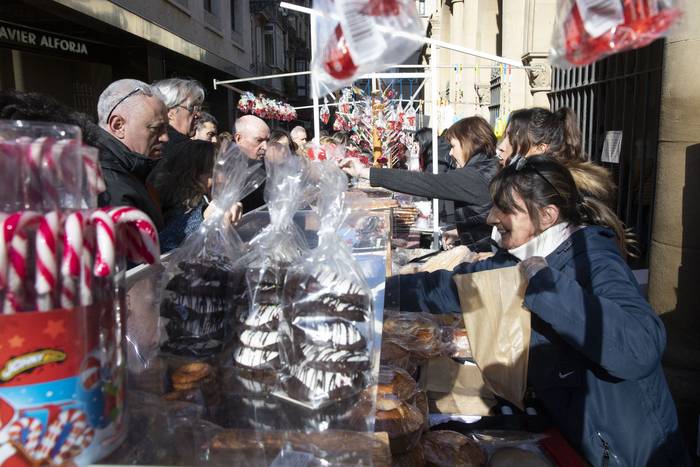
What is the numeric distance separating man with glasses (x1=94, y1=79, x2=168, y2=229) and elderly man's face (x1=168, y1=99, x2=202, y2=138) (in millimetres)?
1233

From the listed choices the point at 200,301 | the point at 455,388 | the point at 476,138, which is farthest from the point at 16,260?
the point at 476,138

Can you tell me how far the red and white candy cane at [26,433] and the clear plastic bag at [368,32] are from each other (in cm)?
86

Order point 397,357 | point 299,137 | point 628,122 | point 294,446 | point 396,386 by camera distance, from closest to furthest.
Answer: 1. point 294,446
2. point 396,386
3. point 397,357
4. point 628,122
5. point 299,137

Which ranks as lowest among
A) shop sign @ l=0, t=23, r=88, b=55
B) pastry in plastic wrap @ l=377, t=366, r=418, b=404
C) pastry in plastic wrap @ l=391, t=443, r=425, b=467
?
pastry in plastic wrap @ l=391, t=443, r=425, b=467

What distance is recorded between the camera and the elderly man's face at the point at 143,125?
2.40 meters

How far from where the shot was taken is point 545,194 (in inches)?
80.7

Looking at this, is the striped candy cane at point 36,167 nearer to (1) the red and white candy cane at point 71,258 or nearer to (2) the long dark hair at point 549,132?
(1) the red and white candy cane at point 71,258

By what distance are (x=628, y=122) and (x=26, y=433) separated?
5.75m

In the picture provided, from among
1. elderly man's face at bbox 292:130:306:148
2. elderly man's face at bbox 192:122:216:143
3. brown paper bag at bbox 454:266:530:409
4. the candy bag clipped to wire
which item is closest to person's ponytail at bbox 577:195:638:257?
brown paper bag at bbox 454:266:530:409

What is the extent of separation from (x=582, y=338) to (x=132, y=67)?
42.5ft

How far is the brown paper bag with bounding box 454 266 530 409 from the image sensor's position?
5.97 feet

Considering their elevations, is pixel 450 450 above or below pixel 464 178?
below

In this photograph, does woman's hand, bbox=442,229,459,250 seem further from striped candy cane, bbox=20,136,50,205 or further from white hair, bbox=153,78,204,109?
striped candy cane, bbox=20,136,50,205

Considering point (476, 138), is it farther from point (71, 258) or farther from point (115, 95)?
point (71, 258)
